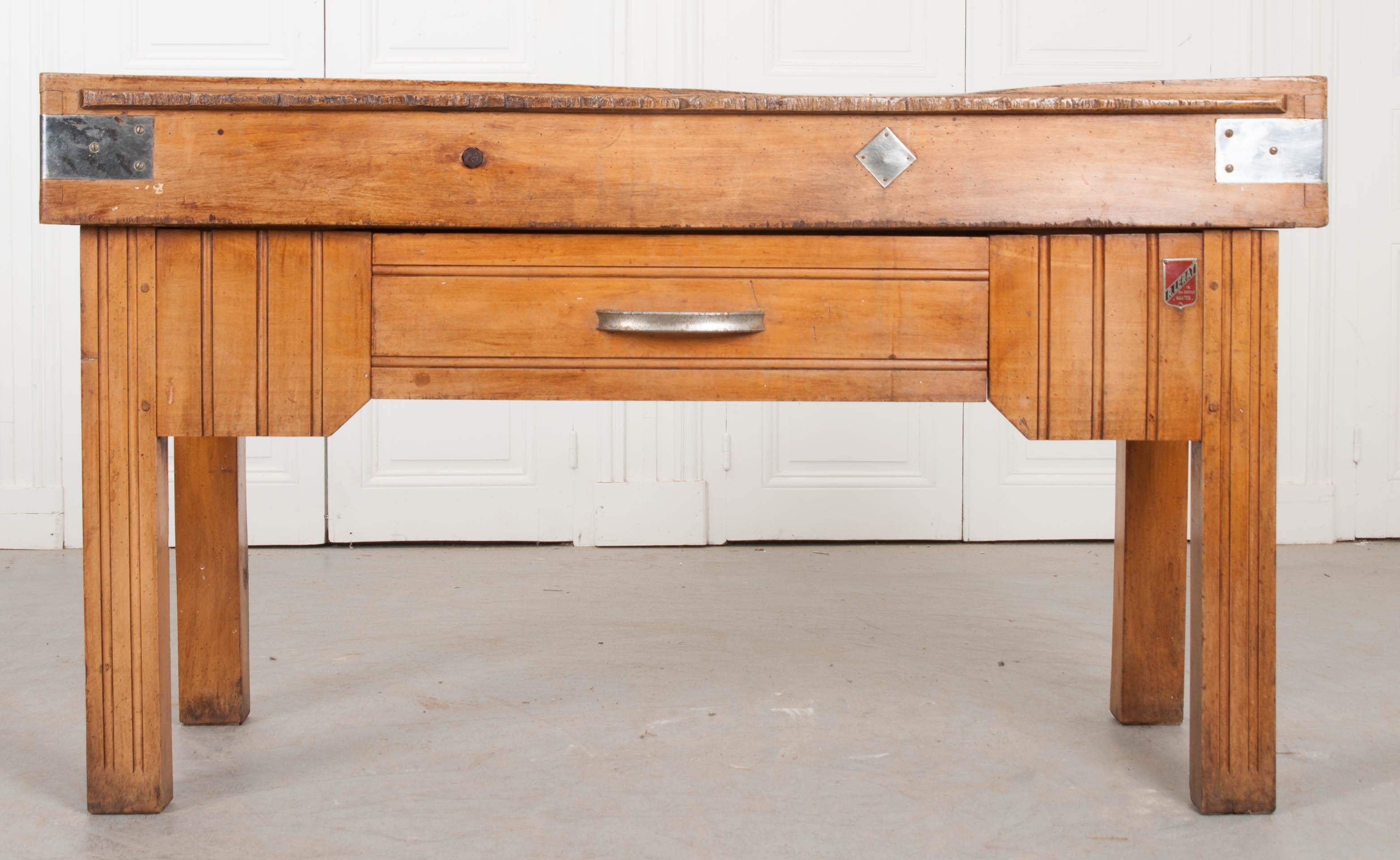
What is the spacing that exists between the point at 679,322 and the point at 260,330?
0.44 meters

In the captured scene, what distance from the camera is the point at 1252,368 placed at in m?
1.13

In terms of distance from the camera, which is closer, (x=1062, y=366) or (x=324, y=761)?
(x=1062, y=366)

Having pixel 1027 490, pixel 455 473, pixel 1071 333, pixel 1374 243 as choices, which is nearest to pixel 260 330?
pixel 1071 333

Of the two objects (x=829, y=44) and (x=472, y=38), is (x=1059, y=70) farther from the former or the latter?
(x=472, y=38)

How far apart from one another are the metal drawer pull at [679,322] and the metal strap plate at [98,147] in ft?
1.63

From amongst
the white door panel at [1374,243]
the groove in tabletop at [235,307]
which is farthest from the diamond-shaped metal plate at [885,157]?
the white door panel at [1374,243]

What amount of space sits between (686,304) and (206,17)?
2.23m

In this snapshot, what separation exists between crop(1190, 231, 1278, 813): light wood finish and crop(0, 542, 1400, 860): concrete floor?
7 centimetres

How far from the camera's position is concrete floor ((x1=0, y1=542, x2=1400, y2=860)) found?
1110 millimetres

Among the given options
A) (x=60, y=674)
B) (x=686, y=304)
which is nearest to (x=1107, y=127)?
(x=686, y=304)

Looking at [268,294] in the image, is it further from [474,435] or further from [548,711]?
[474,435]

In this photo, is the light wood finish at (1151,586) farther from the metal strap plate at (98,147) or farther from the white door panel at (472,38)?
the white door panel at (472,38)

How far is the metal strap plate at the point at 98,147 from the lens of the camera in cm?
109

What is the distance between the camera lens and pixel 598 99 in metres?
1.10
